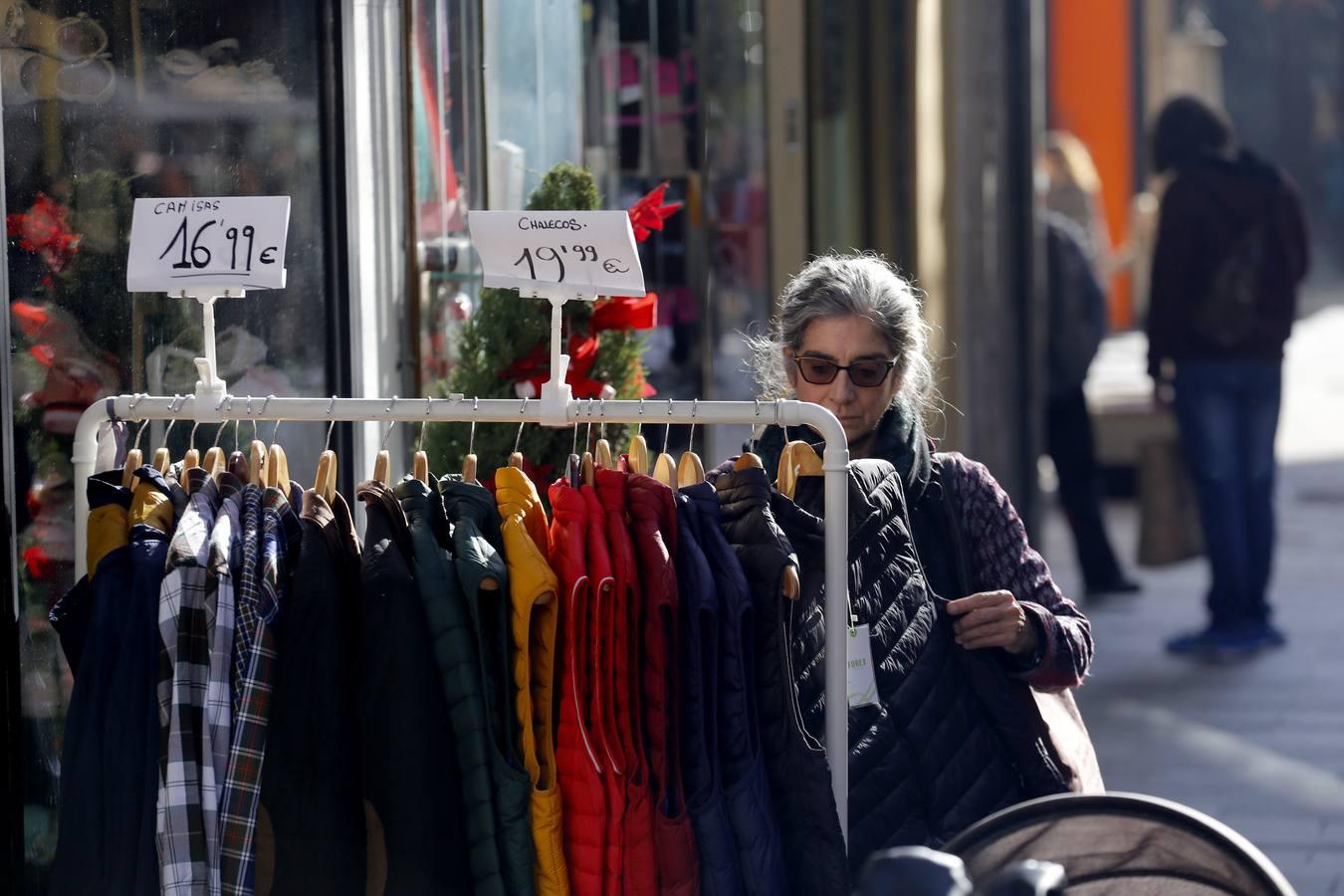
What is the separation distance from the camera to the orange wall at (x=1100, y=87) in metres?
22.9

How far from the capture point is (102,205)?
3.64 meters

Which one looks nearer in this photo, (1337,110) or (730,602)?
(730,602)

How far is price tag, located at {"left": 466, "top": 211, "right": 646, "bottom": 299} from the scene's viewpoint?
2.82 metres

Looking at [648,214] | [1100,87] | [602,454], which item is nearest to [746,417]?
[602,454]

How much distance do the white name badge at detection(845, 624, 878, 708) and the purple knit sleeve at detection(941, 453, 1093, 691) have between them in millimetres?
324

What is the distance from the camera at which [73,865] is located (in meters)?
2.57

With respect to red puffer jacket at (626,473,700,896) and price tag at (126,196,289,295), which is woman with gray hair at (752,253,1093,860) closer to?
red puffer jacket at (626,473,700,896)

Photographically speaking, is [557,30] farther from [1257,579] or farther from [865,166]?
[1257,579]

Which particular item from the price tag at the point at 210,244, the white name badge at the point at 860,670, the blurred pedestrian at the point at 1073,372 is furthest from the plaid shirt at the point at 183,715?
the blurred pedestrian at the point at 1073,372

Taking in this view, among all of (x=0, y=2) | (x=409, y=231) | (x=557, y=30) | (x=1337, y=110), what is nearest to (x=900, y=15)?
(x=557, y=30)

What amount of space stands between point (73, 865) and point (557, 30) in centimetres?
335

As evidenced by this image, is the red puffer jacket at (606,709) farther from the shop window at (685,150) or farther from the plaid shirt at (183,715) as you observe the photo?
the shop window at (685,150)

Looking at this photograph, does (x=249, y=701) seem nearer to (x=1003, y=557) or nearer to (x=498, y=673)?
(x=498, y=673)

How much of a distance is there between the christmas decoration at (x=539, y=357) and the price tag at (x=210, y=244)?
47.1 inches
